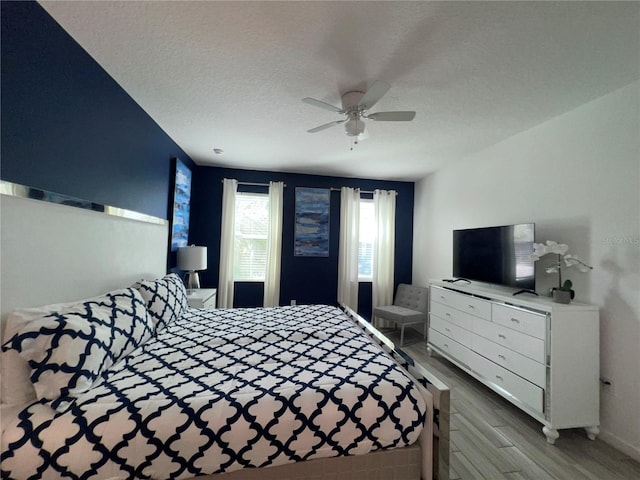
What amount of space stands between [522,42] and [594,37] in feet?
1.18

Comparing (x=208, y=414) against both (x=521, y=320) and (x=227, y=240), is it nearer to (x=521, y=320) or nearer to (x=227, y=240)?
(x=521, y=320)

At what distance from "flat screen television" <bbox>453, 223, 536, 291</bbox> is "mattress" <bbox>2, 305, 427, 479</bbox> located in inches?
65.4

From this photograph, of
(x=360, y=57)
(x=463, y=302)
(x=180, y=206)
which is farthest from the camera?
(x=180, y=206)

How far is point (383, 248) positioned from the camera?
4.58m

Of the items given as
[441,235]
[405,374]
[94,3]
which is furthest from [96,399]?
[441,235]

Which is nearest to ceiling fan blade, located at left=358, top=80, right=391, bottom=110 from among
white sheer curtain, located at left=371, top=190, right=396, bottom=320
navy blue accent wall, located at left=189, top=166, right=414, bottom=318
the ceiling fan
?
the ceiling fan

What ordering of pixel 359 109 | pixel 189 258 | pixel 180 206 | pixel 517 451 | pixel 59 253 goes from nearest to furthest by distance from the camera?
pixel 59 253
pixel 517 451
pixel 359 109
pixel 189 258
pixel 180 206

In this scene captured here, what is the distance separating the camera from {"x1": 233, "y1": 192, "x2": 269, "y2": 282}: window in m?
4.30

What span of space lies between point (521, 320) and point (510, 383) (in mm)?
542

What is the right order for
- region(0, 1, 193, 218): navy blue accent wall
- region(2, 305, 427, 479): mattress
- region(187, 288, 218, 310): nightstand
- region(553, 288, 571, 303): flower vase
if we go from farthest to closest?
1. region(187, 288, 218, 310): nightstand
2. region(553, 288, 571, 303): flower vase
3. region(0, 1, 193, 218): navy blue accent wall
4. region(2, 305, 427, 479): mattress

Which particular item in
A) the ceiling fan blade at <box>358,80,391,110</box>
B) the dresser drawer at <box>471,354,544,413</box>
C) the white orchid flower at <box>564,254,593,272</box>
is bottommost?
the dresser drawer at <box>471,354,544,413</box>

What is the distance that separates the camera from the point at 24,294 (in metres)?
1.33

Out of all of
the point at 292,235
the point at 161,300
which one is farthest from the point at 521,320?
the point at 292,235

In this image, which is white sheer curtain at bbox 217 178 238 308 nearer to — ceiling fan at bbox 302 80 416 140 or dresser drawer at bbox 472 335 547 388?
ceiling fan at bbox 302 80 416 140
